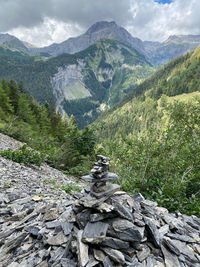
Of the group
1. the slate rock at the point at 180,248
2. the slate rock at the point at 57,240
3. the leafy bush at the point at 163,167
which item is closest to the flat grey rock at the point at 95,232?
the slate rock at the point at 57,240

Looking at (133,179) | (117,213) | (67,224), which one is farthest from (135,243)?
(133,179)

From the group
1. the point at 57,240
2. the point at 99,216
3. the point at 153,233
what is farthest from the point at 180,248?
the point at 57,240

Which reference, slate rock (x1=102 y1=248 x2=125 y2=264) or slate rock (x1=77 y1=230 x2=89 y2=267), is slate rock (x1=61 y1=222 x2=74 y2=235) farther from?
slate rock (x1=102 y1=248 x2=125 y2=264)

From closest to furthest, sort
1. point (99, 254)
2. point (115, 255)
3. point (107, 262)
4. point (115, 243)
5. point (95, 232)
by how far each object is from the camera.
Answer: point (107, 262), point (115, 255), point (99, 254), point (115, 243), point (95, 232)

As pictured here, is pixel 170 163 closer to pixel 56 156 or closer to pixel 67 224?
pixel 67 224

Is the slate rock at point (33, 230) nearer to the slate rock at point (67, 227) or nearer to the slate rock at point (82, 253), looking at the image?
the slate rock at point (67, 227)

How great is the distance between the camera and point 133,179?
10297 millimetres

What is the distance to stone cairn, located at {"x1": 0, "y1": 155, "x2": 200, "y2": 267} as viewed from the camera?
4.64m

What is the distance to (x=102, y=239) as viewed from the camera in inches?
183

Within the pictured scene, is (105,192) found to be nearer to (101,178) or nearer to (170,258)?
(101,178)

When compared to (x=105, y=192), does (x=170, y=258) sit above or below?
below

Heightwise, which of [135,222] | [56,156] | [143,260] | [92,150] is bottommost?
[56,156]

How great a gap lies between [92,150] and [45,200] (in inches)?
696

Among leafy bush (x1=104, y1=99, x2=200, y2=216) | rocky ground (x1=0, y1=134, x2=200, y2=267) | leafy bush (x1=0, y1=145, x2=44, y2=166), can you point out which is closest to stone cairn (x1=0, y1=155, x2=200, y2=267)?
rocky ground (x1=0, y1=134, x2=200, y2=267)
